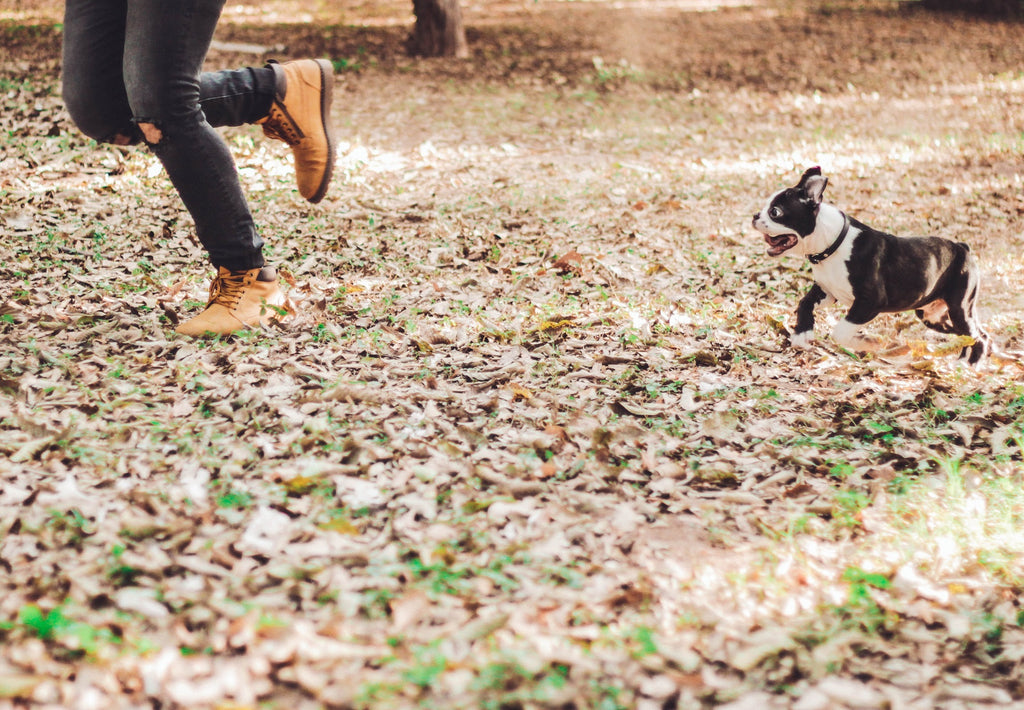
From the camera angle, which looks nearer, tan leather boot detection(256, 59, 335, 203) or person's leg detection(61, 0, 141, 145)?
person's leg detection(61, 0, 141, 145)

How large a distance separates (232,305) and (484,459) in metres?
1.41

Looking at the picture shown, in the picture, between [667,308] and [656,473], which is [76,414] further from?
[667,308]

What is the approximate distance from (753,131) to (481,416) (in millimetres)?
6288

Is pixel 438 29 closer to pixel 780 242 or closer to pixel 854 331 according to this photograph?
pixel 780 242

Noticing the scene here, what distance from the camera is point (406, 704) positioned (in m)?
1.99

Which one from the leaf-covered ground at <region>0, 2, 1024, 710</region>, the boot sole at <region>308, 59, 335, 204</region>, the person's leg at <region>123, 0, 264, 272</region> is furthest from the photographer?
the boot sole at <region>308, 59, 335, 204</region>

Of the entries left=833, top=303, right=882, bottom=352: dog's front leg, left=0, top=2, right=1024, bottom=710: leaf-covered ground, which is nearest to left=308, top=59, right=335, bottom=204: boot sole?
left=0, top=2, right=1024, bottom=710: leaf-covered ground

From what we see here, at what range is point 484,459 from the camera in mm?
3041

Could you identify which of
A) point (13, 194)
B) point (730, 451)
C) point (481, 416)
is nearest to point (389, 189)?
point (13, 194)

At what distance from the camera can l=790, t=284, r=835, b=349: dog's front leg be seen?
13.8ft

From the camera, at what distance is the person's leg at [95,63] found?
3033mm

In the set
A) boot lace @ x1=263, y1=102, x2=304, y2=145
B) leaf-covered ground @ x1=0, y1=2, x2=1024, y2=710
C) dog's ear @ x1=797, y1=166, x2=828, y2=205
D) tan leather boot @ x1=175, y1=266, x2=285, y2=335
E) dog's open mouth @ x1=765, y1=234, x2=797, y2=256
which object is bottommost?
leaf-covered ground @ x1=0, y1=2, x2=1024, y2=710

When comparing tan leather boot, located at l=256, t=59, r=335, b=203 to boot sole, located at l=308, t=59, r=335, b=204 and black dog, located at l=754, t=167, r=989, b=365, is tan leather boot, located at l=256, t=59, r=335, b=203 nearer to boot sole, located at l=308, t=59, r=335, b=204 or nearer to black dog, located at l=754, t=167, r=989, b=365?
boot sole, located at l=308, t=59, r=335, b=204

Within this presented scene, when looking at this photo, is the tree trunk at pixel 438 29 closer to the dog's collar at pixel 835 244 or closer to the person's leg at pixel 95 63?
the dog's collar at pixel 835 244
